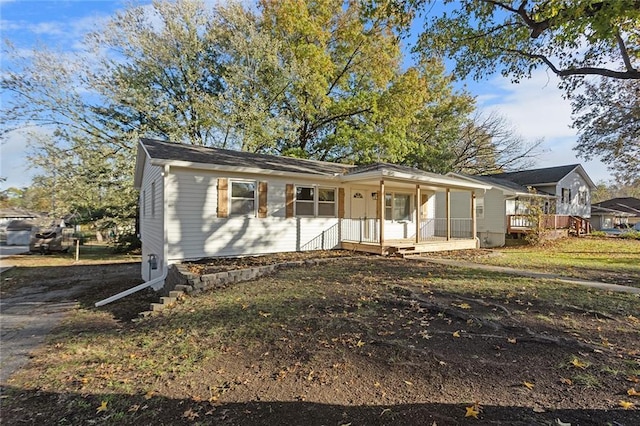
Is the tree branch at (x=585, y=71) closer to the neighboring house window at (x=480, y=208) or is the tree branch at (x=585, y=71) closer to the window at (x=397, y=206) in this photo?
the window at (x=397, y=206)

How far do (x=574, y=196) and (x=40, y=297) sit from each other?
3187 cm

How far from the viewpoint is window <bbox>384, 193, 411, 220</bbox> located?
1403 cm

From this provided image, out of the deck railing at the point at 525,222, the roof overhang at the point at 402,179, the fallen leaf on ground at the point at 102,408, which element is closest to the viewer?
the fallen leaf on ground at the point at 102,408

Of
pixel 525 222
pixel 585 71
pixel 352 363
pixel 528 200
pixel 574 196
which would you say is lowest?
pixel 352 363

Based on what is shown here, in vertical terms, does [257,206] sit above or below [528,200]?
below

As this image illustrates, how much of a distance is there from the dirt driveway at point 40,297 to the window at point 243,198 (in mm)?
4472

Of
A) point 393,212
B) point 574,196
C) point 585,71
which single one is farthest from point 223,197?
point 574,196

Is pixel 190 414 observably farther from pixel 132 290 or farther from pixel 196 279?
pixel 132 290

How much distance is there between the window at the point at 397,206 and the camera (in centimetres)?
1403

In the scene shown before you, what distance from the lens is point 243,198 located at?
410 inches

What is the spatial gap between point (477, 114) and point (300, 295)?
83.8 ft

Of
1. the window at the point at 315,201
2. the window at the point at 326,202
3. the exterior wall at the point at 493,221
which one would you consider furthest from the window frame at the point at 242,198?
the exterior wall at the point at 493,221

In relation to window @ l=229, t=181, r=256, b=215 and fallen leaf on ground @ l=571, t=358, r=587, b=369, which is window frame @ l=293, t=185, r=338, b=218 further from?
fallen leaf on ground @ l=571, t=358, r=587, b=369

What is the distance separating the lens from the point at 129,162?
17.4 meters
